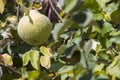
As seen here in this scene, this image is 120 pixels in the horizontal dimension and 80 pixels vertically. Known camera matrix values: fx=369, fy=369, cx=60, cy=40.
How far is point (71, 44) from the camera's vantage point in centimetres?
120

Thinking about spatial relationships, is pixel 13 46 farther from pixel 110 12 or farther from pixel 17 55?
pixel 110 12

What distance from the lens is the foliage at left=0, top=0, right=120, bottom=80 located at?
88 centimetres

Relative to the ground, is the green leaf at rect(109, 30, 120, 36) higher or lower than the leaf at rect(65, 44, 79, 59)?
higher

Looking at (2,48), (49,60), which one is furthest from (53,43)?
(2,48)

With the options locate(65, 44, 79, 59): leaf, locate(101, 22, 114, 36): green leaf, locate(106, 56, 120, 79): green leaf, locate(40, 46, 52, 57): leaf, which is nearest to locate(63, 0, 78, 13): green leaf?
locate(65, 44, 79, 59): leaf

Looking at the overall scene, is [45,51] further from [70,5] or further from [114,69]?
[70,5]

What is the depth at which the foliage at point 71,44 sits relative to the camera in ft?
2.87

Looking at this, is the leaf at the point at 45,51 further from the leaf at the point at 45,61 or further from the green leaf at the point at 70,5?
the green leaf at the point at 70,5

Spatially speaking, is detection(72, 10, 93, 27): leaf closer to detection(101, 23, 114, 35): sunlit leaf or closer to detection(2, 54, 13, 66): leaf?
detection(101, 23, 114, 35): sunlit leaf

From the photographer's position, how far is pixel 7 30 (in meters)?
1.86

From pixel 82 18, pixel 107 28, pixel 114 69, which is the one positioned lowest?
pixel 82 18

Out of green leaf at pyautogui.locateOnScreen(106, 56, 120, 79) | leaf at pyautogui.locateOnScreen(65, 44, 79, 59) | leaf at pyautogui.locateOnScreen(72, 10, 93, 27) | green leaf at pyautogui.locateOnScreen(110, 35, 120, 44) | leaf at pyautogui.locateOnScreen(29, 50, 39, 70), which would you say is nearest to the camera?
leaf at pyautogui.locateOnScreen(72, 10, 93, 27)

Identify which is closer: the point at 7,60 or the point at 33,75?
the point at 33,75

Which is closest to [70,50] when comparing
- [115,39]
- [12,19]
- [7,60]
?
[115,39]
